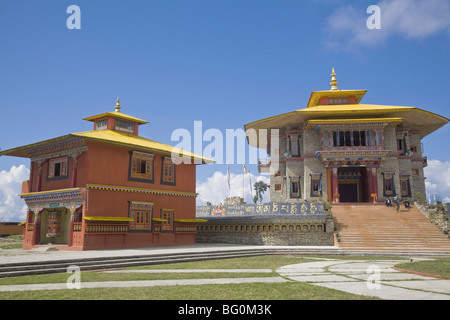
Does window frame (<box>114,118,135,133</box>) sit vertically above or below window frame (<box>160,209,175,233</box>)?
above

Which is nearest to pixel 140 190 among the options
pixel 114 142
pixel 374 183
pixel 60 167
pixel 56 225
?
pixel 114 142

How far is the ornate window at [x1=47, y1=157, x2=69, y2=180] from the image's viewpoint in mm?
22586

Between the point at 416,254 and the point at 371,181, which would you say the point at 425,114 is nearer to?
the point at 371,181

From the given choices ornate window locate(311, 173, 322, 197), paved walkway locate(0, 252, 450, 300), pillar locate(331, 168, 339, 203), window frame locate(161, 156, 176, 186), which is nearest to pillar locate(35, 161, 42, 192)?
window frame locate(161, 156, 176, 186)

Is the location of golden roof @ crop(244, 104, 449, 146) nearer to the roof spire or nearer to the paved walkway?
the roof spire

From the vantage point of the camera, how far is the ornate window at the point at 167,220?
2459 centimetres

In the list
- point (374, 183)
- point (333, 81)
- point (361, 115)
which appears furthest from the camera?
point (333, 81)

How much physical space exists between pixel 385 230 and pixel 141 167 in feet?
51.2

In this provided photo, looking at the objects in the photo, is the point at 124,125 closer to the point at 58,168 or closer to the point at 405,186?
the point at 58,168

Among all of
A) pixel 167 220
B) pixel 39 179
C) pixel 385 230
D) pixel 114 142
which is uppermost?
pixel 114 142

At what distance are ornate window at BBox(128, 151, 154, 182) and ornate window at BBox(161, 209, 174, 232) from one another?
238cm

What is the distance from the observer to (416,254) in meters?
18.9

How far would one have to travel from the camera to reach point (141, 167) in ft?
78.7
